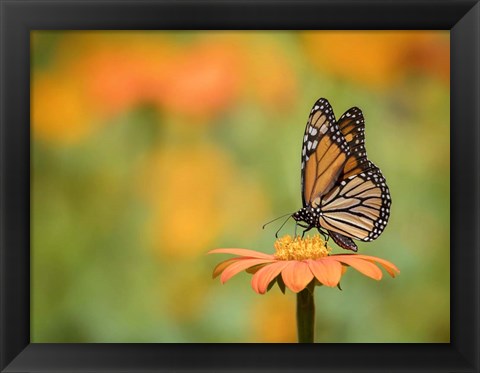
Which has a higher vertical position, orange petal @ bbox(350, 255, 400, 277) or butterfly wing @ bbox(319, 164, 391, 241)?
butterfly wing @ bbox(319, 164, 391, 241)

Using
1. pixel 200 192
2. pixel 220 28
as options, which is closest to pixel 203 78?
pixel 220 28

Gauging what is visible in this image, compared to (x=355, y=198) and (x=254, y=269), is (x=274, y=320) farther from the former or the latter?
(x=355, y=198)

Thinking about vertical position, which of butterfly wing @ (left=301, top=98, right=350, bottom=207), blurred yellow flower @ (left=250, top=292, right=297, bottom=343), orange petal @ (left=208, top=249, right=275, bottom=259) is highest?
butterfly wing @ (left=301, top=98, right=350, bottom=207)

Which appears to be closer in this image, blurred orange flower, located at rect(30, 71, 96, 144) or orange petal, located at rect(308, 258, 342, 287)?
orange petal, located at rect(308, 258, 342, 287)

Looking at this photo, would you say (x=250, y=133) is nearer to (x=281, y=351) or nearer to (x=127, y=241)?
(x=127, y=241)

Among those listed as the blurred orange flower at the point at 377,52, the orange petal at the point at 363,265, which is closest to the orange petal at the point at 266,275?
the orange petal at the point at 363,265

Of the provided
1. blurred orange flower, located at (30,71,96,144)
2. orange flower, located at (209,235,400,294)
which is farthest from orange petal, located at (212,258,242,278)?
blurred orange flower, located at (30,71,96,144)

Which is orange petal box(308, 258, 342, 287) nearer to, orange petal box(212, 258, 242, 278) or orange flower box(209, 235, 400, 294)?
orange flower box(209, 235, 400, 294)
